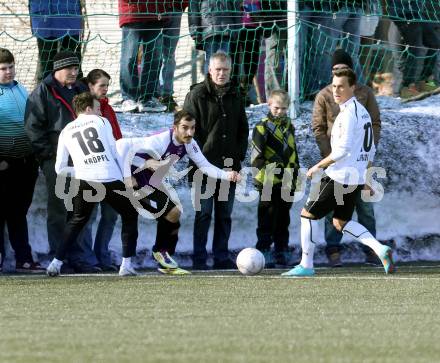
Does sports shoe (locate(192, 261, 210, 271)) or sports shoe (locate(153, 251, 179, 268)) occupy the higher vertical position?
sports shoe (locate(153, 251, 179, 268))

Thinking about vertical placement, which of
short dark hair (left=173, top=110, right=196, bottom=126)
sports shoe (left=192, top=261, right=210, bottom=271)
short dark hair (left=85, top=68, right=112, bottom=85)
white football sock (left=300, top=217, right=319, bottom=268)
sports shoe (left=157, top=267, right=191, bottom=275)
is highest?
short dark hair (left=85, top=68, right=112, bottom=85)

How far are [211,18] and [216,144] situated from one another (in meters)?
1.75

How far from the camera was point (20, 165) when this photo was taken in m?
11.5

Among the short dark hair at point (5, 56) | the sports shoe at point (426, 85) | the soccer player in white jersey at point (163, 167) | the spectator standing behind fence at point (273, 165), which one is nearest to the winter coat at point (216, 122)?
the spectator standing behind fence at point (273, 165)

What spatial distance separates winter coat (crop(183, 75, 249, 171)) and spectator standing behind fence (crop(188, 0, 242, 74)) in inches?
39.9

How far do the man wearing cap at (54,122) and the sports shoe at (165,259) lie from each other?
0.69 meters

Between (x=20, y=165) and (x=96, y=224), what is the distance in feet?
4.33

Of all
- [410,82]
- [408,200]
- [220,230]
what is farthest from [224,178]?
[410,82]

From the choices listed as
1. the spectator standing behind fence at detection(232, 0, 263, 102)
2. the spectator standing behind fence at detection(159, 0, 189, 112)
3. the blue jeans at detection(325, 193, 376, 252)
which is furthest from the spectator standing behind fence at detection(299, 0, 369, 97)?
the blue jeans at detection(325, 193, 376, 252)

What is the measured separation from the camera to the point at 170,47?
13047 millimetres

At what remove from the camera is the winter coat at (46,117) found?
441 inches

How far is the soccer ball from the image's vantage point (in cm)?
1057

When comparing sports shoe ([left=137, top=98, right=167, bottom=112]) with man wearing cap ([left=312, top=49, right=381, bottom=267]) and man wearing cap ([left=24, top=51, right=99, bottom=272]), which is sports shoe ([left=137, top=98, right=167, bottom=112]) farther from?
man wearing cap ([left=312, top=49, right=381, bottom=267])

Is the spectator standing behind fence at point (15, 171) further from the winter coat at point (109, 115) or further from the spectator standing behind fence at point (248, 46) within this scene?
the spectator standing behind fence at point (248, 46)
